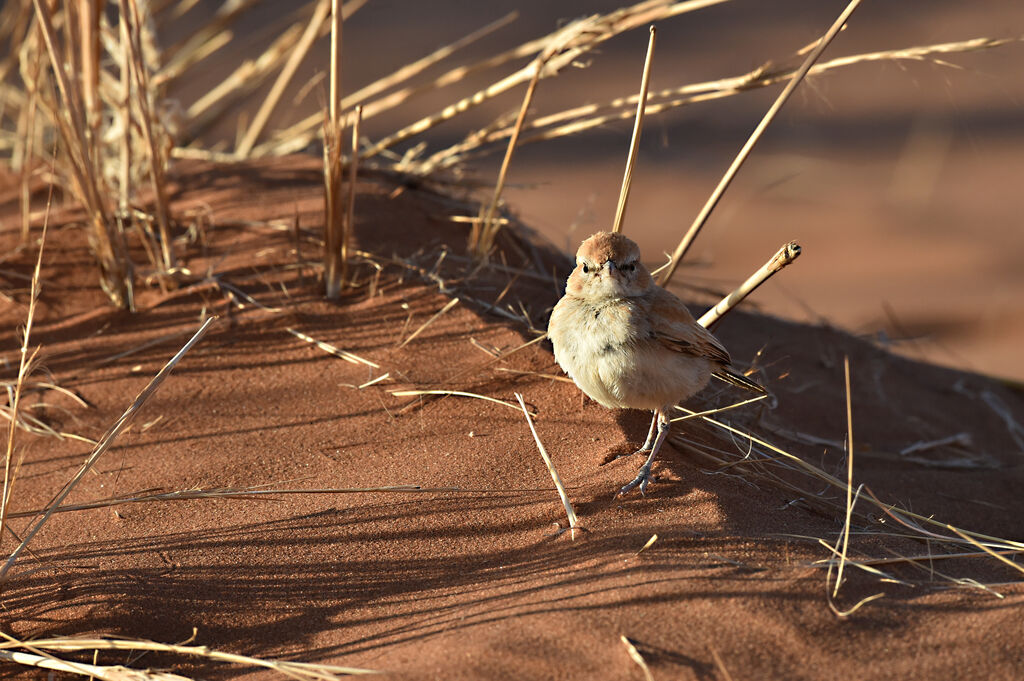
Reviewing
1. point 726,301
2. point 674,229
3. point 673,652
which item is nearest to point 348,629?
point 673,652

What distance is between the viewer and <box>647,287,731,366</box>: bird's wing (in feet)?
10.1

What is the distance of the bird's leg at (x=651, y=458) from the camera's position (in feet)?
9.64

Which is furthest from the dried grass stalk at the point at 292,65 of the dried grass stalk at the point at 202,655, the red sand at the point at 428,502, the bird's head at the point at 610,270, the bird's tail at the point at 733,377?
the dried grass stalk at the point at 202,655

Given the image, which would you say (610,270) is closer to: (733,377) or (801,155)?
(733,377)

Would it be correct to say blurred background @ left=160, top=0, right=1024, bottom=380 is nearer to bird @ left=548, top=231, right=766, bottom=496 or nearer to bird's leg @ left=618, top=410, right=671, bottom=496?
bird @ left=548, top=231, right=766, bottom=496

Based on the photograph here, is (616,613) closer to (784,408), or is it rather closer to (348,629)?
(348,629)

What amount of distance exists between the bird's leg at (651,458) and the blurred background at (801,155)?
1.84 meters

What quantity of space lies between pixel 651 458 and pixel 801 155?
1032 cm

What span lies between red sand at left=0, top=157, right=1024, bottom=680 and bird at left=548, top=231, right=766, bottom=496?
0.22m

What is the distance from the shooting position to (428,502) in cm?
302

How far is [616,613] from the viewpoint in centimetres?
242

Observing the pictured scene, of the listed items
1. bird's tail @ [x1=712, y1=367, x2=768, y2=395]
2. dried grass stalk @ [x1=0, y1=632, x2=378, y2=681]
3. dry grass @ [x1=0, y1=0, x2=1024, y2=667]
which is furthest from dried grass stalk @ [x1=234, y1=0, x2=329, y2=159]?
dried grass stalk @ [x1=0, y1=632, x2=378, y2=681]

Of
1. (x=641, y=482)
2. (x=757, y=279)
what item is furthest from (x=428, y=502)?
(x=757, y=279)

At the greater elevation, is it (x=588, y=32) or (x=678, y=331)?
(x=588, y=32)
